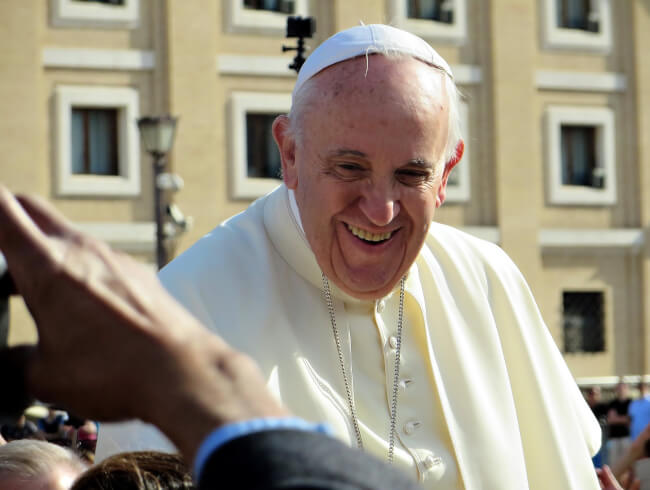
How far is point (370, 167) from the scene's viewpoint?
253cm

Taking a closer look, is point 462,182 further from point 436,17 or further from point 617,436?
point 617,436

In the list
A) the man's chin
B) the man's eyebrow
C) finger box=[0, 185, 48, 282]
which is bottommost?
the man's chin

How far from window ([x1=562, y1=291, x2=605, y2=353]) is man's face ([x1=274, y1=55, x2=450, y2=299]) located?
1840cm

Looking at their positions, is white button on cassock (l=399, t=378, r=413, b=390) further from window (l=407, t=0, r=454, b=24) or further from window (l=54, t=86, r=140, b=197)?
window (l=407, t=0, r=454, b=24)

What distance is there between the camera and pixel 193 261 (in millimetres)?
2680

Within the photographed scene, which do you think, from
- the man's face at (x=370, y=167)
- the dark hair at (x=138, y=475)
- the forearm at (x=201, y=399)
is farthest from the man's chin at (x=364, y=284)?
the forearm at (x=201, y=399)

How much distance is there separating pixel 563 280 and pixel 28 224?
20.4 m

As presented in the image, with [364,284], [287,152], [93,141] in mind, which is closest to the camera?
[364,284]

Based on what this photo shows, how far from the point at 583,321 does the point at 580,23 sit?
5.10 metres

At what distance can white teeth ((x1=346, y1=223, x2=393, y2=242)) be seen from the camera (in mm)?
2533

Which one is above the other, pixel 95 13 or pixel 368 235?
pixel 95 13

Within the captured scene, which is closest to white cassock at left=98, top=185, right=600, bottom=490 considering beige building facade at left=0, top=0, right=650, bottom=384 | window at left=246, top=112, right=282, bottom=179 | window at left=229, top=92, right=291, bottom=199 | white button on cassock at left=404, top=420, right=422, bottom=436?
white button on cassock at left=404, top=420, right=422, bottom=436

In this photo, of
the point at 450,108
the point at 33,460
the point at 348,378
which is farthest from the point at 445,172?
the point at 33,460

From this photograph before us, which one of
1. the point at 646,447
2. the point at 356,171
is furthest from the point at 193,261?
the point at 646,447
